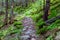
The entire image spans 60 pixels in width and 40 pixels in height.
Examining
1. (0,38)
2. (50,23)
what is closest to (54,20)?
(50,23)

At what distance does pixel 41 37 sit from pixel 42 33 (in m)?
0.71

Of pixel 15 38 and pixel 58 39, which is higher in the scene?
pixel 58 39

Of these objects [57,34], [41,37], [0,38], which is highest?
[57,34]

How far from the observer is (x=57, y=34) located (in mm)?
10531

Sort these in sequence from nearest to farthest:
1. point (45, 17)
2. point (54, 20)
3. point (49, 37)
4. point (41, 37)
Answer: point (49, 37)
point (41, 37)
point (54, 20)
point (45, 17)

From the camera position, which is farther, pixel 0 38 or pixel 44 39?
pixel 0 38

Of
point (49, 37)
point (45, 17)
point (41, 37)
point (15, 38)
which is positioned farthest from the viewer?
point (45, 17)

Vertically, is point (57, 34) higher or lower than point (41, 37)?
higher

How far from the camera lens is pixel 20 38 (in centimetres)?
1271

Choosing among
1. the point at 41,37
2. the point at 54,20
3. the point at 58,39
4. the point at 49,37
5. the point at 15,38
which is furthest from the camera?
the point at 54,20

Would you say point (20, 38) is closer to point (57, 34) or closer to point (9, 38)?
point (9, 38)

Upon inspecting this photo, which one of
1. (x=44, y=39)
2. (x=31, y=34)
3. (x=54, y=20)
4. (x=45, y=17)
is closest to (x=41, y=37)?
(x=44, y=39)

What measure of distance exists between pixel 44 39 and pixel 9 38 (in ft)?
12.5

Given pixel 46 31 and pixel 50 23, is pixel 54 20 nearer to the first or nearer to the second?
pixel 50 23
